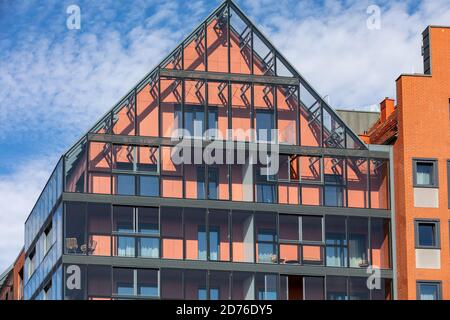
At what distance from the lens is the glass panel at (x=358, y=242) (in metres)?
57.0

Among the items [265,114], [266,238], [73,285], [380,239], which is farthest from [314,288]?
[73,285]

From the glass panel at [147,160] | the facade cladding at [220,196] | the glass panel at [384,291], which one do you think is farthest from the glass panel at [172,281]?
the glass panel at [384,291]

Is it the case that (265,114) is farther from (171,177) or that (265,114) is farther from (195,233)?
(195,233)

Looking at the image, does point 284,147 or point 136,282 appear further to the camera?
point 284,147

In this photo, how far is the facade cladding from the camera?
5516 centimetres

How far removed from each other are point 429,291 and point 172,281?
11719mm

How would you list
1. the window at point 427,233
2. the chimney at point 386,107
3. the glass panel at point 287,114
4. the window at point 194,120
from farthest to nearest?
the chimney at point 386,107, the glass panel at point 287,114, the window at point 194,120, the window at point 427,233

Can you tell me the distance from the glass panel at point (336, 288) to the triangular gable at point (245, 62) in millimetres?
6463

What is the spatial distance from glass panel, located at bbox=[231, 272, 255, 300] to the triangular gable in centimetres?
714

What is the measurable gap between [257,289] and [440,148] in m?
11.0

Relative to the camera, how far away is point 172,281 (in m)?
55.4

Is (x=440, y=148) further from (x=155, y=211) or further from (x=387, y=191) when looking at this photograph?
(x=155, y=211)

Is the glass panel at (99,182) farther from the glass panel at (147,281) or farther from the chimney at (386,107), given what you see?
the chimney at (386,107)
